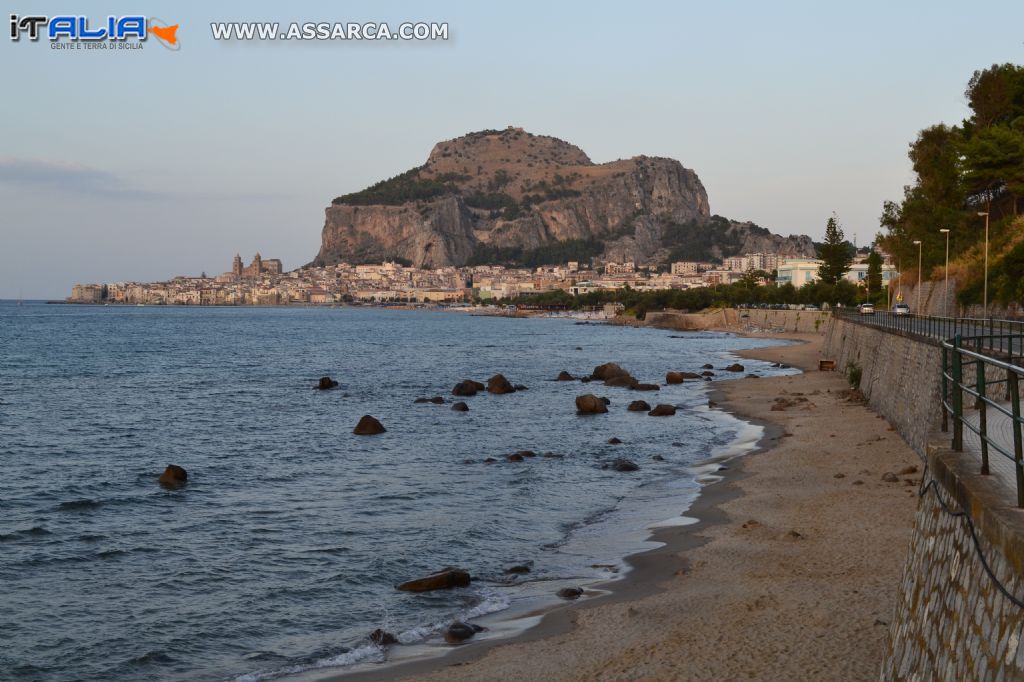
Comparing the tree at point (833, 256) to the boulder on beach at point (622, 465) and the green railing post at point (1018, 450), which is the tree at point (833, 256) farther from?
the green railing post at point (1018, 450)

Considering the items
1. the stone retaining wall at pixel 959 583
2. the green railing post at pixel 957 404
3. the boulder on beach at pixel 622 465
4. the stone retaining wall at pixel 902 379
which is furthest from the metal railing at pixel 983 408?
the boulder on beach at pixel 622 465

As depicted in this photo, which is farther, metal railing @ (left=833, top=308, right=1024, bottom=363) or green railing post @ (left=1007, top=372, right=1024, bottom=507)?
metal railing @ (left=833, top=308, right=1024, bottom=363)

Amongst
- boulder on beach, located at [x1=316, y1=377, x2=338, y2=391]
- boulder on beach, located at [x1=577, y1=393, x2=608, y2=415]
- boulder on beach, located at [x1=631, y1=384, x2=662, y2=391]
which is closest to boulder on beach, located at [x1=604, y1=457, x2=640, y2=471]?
boulder on beach, located at [x1=577, y1=393, x2=608, y2=415]

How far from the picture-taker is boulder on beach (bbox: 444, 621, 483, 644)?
14.1 meters

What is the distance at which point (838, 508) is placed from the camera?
20.4m

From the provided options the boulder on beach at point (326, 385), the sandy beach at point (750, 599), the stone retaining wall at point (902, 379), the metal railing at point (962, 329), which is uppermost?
the metal railing at point (962, 329)

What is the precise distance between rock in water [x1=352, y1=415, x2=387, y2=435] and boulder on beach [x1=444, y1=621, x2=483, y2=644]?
25186 millimetres

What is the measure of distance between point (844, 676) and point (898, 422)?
846 inches

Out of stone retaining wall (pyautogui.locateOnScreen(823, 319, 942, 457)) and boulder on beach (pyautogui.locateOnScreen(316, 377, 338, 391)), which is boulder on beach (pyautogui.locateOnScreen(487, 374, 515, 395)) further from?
stone retaining wall (pyautogui.locateOnScreen(823, 319, 942, 457))

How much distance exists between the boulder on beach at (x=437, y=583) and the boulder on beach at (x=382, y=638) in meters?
2.42

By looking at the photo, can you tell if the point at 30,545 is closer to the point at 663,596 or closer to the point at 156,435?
the point at 663,596

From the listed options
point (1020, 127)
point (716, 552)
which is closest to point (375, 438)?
point (716, 552)

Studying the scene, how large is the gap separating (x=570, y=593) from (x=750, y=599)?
3.09 m

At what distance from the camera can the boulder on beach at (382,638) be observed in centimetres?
1416
